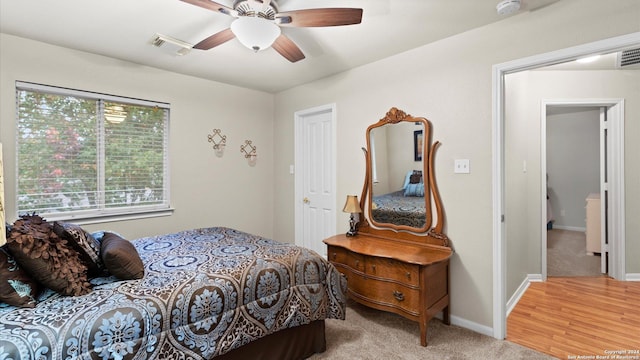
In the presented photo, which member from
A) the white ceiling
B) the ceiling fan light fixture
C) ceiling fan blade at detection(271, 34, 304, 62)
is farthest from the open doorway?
the ceiling fan light fixture

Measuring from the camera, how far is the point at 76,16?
7.65ft

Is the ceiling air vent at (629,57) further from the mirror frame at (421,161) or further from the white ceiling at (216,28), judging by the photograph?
the mirror frame at (421,161)

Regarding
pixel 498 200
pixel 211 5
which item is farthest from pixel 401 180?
pixel 211 5

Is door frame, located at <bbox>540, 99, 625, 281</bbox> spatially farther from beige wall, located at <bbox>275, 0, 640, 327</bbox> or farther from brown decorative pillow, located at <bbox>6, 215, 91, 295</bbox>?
brown decorative pillow, located at <bbox>6, 215, 91, 295</bbox>

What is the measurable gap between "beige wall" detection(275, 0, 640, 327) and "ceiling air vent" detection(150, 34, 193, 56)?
1781mm

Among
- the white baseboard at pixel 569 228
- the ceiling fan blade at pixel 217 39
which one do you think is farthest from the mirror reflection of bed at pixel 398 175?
the white baseboard at pixel 569 228

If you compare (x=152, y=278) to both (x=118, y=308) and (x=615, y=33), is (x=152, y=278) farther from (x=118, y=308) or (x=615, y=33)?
(x=615, y=33)

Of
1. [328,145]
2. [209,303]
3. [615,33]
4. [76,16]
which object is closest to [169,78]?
[76,16]

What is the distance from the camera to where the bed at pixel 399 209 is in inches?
111

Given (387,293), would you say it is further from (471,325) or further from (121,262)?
(121,262)

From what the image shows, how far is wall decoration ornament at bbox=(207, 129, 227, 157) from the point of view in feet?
12.9

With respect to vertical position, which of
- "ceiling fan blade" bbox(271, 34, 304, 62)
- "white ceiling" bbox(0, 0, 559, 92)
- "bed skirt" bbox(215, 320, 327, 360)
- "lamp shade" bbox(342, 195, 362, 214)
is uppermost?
"white ceiling" bbox(0, 0, 559, 92)

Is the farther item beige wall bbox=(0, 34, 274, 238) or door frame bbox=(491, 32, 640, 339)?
beige wall bbox=(0, 34, 274, 238)

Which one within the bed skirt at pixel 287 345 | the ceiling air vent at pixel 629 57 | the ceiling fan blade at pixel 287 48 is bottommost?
the bed skirt at pixel 287 345
